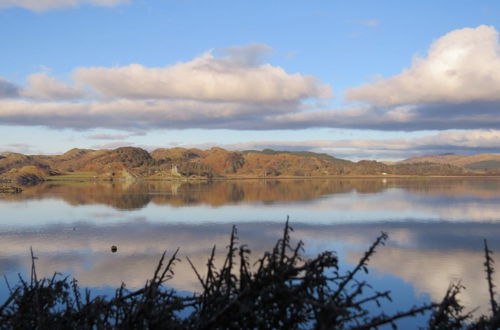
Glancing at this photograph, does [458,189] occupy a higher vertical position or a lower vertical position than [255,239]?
lower

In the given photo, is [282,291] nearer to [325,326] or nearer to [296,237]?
[325,326]

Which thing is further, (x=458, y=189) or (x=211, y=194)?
(x=458, y=189)

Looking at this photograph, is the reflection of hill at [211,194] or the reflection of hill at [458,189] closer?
the reflection of hill at [211,194]

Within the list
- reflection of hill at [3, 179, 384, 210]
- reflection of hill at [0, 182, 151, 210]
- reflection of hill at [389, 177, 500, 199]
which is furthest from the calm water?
reflection of hill at [389, 177, 500, 199]

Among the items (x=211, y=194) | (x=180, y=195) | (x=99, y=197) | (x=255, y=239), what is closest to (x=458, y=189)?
(x=211, y=194)

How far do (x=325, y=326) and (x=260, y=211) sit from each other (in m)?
50.8

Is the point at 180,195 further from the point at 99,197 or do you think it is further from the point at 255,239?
the point at 255,239

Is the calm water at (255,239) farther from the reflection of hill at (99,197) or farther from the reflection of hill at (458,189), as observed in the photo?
the reflection of hill at (458,189)

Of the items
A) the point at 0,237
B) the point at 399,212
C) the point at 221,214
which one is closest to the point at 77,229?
the point at 0,237

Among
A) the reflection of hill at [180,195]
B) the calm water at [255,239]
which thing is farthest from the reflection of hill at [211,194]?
the calm water at [255,239]

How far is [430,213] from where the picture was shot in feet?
162

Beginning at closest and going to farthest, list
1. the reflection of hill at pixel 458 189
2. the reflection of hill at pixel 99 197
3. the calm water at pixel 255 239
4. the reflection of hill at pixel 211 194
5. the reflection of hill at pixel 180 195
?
the calm water at pixel 255 239 → the reflection of hill at pixel 99 197 → the reflection of hill at pixel 180 195 → the reflection of hill at pixel 211 194 → the reflection of hill at pixel 458 189

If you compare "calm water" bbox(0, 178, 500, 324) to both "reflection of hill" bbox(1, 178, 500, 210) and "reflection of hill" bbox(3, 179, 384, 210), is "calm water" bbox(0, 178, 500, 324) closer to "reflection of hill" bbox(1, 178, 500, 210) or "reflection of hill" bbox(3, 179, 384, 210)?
"reflection of hill" bbox(3, 179, 384, 210)

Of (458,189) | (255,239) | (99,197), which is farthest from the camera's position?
(458,189)
